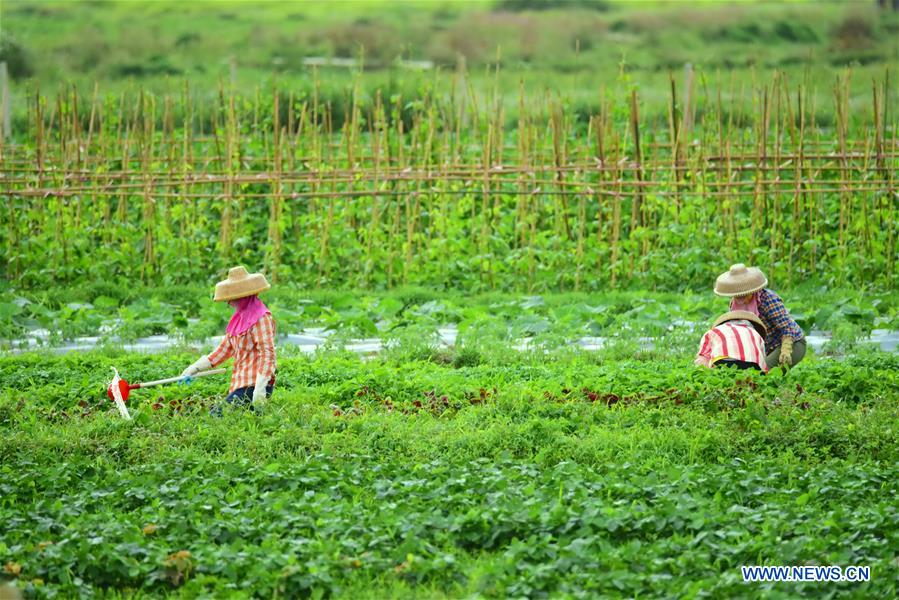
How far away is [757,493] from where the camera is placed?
566cm

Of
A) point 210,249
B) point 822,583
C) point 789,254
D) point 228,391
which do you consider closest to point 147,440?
point 228,391

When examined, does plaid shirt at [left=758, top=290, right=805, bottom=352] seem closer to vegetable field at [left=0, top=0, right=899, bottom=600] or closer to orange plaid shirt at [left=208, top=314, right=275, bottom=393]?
vegetable field at [left=0, top=0, right=899, bottom=600]

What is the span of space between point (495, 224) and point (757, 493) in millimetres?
7946

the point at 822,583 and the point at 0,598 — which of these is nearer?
the point at 0,598

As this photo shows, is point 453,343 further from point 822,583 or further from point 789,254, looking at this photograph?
point 822,583

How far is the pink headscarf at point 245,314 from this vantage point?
736 centimetres

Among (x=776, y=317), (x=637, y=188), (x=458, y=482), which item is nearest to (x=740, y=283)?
(x=776, y=317)

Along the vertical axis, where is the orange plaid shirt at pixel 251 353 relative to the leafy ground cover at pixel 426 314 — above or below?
above

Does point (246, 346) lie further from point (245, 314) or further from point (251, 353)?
point (245, 314)

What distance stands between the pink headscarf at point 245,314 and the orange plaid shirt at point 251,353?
0.09 ft

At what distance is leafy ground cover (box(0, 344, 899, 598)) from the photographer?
16.0 ft

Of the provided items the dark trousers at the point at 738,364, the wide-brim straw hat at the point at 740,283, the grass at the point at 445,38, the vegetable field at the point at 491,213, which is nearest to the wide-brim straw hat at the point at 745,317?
the wide-brim straw hat at the point at 740,283

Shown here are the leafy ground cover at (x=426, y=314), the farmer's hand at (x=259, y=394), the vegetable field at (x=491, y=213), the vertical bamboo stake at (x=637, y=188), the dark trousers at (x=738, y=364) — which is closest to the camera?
the farmer's hand at (x=259, y=394)

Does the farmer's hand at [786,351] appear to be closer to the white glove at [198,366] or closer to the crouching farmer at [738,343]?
the crouching farmer at [738,343]
